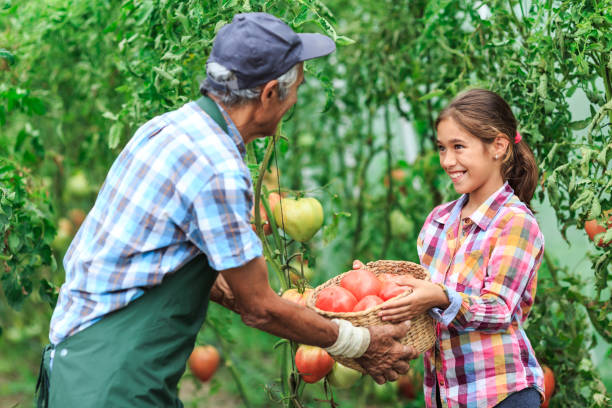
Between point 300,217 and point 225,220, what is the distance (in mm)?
773

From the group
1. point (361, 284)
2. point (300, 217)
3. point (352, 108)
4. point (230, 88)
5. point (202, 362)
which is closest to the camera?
point (230, 88)

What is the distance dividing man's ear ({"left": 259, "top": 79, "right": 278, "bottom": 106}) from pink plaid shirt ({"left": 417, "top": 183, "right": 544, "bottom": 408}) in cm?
60

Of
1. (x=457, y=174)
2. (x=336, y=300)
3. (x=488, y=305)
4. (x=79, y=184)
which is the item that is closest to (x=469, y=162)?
(x=457, y=174)

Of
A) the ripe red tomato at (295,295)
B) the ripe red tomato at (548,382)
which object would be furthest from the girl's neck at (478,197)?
the ripe red tomato at (548,382)

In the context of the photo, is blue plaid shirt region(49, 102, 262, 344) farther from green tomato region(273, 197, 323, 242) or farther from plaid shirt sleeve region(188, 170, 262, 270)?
green tomato region(273, 197, 323, 242)

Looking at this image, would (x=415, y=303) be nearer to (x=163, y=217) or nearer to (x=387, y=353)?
(x=387, y=353)

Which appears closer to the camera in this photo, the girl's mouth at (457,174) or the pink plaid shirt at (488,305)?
the pink plaid shirt at (488,305)

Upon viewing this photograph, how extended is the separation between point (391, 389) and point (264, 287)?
2035 millimetres

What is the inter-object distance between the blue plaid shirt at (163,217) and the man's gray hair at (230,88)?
0.06 metres

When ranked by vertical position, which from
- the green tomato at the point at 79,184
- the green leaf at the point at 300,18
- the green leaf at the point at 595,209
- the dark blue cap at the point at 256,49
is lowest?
the green tomato at the point at 79,184

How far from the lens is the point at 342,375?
2.09 metres

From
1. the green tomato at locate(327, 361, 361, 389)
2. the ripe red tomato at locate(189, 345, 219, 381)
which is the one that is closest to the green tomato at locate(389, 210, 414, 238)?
the ripe red tomato at locate(189, 345, 219, 381)

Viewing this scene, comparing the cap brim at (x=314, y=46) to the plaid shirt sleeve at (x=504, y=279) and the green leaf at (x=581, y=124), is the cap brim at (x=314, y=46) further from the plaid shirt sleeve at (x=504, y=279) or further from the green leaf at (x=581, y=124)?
the green leaf at (x=581, y=124)

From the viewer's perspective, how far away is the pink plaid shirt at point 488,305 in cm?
163
